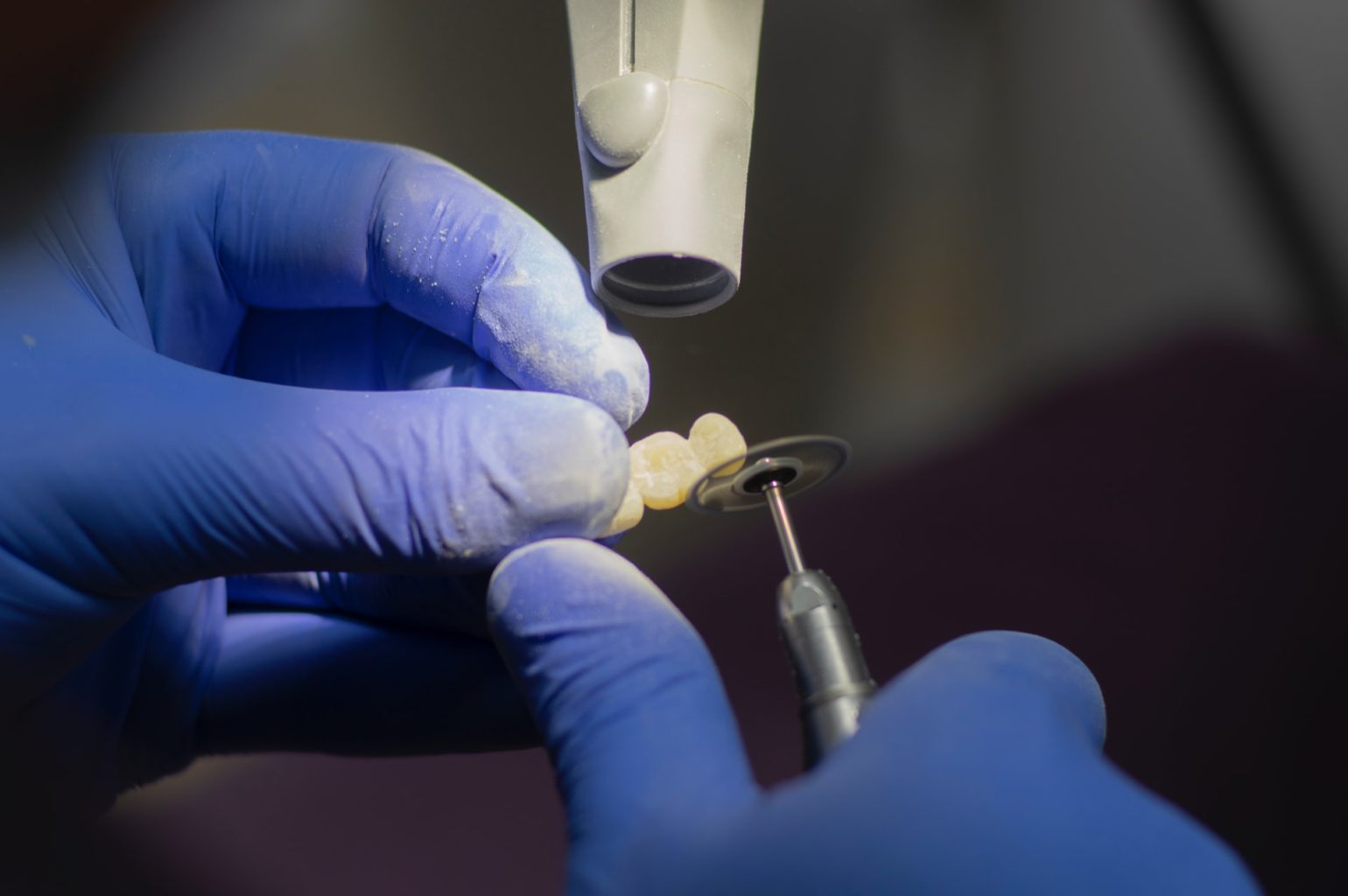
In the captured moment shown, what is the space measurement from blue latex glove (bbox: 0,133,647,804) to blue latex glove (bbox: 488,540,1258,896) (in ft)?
0.31

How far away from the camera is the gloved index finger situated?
0.70m

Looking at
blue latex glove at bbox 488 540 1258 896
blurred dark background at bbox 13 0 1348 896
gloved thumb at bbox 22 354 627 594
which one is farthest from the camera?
blurred dark background at bbox 13 0 1348 896

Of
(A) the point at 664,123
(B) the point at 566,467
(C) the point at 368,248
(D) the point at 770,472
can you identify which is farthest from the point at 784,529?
(C) the point at 368,248

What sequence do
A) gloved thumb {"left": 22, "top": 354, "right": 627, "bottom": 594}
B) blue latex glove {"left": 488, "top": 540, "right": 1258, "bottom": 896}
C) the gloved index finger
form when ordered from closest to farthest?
blue latex glove {"left": 488, "top": 540, "right": 1258, "bottom": 896}
gloved thumb {"left": 22, "top": 354, "right": 627, "bottom": 594}
the gloved index finger

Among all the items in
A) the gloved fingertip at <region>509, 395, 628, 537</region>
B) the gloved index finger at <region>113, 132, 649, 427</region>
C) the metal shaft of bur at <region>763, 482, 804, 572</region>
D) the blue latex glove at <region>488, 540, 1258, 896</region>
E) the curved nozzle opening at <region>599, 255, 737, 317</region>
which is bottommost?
the blue latex glove at <region>488, 540, 1258, 896</region>

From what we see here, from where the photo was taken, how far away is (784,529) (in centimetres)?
60

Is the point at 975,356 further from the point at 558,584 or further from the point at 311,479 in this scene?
the point at 311,479

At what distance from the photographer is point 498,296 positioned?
704mm

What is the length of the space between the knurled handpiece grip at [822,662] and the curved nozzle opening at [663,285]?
271mm

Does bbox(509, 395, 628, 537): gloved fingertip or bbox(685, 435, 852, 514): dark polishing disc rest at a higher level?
bbox(509, 395, 628, 537): gloved fingertip

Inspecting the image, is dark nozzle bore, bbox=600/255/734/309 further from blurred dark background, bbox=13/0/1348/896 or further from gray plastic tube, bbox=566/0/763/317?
blurred dark background, bbox=13/0/1348/896

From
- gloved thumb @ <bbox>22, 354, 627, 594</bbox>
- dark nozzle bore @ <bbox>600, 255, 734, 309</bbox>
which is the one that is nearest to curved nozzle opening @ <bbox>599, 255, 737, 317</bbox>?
dark nozzle bore @ <bbox>600, 255, 734, 309</bbox>

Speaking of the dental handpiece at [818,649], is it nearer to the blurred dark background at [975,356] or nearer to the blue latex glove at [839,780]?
the blue latex glove at [839,780]

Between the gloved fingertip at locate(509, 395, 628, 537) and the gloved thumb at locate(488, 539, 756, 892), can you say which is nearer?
the gloved thumb at locate(488, 539, 756, 892)
